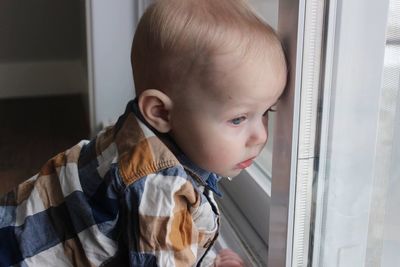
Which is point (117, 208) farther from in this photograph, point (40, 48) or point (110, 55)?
point (40, 48)

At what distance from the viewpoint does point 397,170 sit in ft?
2.02

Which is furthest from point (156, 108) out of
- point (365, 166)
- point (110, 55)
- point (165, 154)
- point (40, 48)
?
point (40, 48)

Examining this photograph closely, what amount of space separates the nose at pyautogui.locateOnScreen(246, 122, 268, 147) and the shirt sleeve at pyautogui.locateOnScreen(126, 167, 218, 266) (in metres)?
0.09

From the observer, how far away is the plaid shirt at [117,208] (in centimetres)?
72

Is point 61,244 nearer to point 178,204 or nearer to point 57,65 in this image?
point 178,204

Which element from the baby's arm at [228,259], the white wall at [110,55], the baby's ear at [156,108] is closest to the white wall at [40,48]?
the white wall at [110,55]

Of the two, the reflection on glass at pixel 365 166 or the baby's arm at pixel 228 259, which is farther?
the baby's arm at pixel 228 259

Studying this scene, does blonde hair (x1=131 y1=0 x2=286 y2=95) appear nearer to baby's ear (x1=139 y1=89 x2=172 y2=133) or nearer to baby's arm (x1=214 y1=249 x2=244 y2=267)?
baby's ear (x1=139 y1=89 x2=172 y2=133)

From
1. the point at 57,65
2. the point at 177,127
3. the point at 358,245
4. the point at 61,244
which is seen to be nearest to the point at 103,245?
the point at 61,244

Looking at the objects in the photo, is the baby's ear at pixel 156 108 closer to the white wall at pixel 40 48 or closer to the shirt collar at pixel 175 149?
the shirt collar at pixel 175 149

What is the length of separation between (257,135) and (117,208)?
0.19 meters

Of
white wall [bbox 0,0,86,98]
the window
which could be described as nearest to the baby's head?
the window

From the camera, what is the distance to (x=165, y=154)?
2.40ft

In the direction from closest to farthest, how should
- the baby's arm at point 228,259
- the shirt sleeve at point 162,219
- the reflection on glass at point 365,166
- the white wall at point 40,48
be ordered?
the reflection on glass at point 365,166, the shirt sleeve at point 162,219, the baby's arm at point 228,259, the white wall at point 40,48
